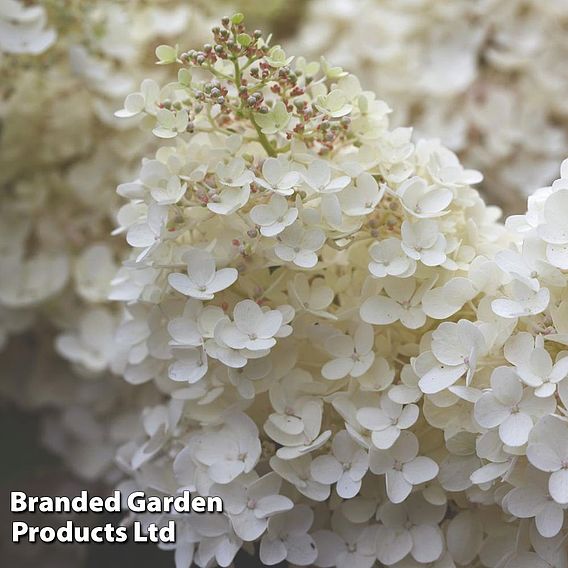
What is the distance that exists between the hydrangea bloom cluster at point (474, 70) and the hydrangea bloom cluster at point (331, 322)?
33cm

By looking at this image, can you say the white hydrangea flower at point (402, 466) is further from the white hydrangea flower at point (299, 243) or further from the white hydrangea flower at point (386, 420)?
the white hydrangea flower at point (299, 243)

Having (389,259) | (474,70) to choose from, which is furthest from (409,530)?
(474,70)

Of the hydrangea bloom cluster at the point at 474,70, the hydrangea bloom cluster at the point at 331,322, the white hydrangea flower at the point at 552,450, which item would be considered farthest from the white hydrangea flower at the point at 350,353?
the hydrangea bloom cluster at the point at 474,70

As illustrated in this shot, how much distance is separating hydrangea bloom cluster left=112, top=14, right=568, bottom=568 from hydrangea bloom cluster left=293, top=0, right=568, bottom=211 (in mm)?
330

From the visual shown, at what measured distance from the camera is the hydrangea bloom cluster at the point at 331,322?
47 cm

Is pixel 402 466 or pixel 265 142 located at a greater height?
pixel 265 142

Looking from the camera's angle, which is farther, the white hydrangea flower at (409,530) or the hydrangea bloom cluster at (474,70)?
the hydrangea bloom cluster at (474,70)

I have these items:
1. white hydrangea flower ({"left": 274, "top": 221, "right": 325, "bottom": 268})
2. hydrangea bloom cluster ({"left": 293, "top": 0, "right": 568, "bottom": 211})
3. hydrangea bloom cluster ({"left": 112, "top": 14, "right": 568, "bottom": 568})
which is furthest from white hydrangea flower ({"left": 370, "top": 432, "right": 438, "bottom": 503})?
hydrangea bloom cluster ({"left": 293, "top": 0, "right": 568, "bottom": 211})

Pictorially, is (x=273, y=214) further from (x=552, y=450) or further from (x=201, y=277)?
(x=552, y=450)

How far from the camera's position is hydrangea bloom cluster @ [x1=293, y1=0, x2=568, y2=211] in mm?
846

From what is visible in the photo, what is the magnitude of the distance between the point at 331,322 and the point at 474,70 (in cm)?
46

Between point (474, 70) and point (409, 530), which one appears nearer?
point (409, 530)

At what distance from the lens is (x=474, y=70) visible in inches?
34.5

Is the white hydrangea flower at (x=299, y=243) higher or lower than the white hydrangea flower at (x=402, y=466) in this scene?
higher
